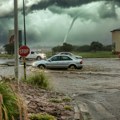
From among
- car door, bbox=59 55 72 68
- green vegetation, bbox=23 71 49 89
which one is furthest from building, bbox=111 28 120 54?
green vegetation, bbox=23 71 49 89

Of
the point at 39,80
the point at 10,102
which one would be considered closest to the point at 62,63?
the point at 39,80

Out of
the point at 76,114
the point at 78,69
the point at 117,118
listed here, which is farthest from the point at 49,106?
the point at 78,69

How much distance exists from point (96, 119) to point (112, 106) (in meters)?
3.08

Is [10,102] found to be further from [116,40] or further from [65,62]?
[116,40]

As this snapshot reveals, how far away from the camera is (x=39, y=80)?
22609 millimetres

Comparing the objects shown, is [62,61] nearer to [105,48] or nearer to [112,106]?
[112,106]

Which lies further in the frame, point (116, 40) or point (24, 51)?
point (116, 40)

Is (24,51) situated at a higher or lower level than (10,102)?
higher

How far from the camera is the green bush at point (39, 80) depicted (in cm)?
2242

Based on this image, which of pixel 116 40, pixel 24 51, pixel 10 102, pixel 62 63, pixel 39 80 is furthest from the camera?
pixel 116 40

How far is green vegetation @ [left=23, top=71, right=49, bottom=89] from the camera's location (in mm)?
22406

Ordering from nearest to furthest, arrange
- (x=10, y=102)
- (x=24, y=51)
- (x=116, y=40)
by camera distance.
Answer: (x=10, y=102) < (x=24, y=51) < (x=116, y=40)

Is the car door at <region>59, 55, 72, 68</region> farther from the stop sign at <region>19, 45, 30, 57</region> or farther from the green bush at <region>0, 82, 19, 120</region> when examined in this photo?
the green bush at <region>0, 82, 19, 120</region>

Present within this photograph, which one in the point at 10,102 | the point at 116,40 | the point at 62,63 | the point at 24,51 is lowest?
the point at 62,63
